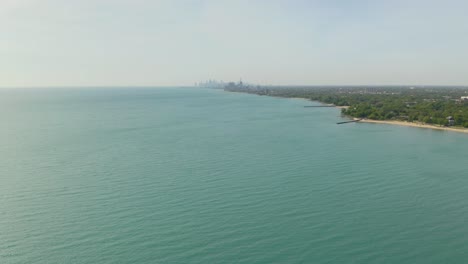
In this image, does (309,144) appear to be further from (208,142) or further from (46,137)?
(46,137)

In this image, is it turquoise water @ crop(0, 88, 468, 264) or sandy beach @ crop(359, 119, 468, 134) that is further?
sandy beach @ crop(359, 119, 468, 134)

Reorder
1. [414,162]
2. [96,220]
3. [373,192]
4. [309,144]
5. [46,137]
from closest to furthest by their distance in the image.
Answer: [96,220] → [373,192] → [414,162] → [309,144] → [46,137]

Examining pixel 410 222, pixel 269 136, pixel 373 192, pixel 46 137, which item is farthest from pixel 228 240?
pixel 46 137

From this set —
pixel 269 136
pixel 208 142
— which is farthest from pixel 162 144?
pixel 269 136

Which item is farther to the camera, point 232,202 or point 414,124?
point 414,124

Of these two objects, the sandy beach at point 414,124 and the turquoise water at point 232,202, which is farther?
the sandy beach at point 414,124

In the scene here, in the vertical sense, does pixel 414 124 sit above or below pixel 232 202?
above

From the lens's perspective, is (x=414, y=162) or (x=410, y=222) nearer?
(x=410, y=222)

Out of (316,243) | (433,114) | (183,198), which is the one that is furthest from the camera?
(433,114)
